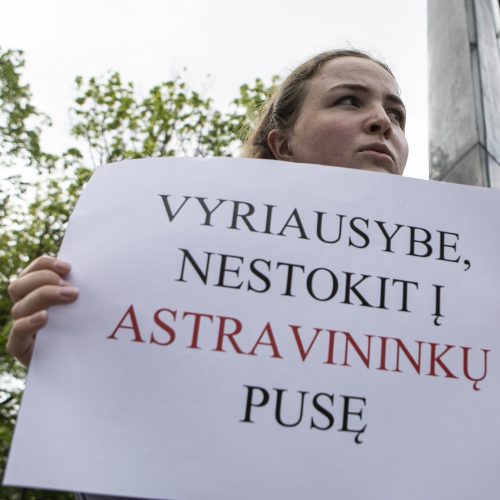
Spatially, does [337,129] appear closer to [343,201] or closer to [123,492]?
[343,201]

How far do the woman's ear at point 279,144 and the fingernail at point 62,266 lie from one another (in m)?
0.98

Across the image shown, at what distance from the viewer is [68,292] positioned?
4.03 feet

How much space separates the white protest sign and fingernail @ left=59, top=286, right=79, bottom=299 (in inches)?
0.7

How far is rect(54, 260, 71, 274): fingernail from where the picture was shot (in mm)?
1253

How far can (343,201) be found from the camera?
1391mm

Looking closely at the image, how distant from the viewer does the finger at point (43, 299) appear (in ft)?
3.97

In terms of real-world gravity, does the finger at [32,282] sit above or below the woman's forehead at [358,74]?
below

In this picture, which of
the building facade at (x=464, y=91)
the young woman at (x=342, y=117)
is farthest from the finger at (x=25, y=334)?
the building facade at (x=464, y=91)

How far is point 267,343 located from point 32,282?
464 mm

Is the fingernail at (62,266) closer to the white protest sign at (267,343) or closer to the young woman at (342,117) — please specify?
the white protest sign at (267,343)

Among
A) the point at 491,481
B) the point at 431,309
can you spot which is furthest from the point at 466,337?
the point at 491,481

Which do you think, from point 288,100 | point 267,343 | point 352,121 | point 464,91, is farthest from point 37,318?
point 464,91

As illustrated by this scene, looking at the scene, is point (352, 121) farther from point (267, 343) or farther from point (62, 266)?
point (62, 266)

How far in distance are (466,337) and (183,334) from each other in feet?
1.84
